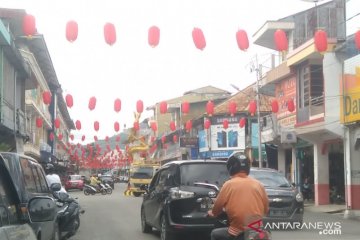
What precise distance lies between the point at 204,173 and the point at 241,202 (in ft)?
19.1

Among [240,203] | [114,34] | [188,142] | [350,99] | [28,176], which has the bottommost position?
[240,203]

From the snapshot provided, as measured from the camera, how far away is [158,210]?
1203cm

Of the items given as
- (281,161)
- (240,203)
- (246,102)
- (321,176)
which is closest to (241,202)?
(240,203)

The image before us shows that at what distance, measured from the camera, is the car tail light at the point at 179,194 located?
10.9m

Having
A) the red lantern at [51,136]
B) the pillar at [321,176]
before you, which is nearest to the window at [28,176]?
the pillar at [321,176]

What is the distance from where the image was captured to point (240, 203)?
5.63 meters

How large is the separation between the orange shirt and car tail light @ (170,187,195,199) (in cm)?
506

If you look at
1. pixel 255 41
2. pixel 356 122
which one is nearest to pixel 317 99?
pixel 356 122

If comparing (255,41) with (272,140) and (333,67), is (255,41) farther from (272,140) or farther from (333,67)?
(333,67)

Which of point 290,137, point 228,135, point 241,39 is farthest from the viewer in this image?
point 228,135

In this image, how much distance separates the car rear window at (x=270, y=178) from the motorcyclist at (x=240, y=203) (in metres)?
10.3

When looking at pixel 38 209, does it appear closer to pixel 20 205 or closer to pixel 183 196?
pixel 20 205

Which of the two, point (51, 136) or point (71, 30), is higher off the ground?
point (71, 30)

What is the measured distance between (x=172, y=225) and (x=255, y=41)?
26.0m
